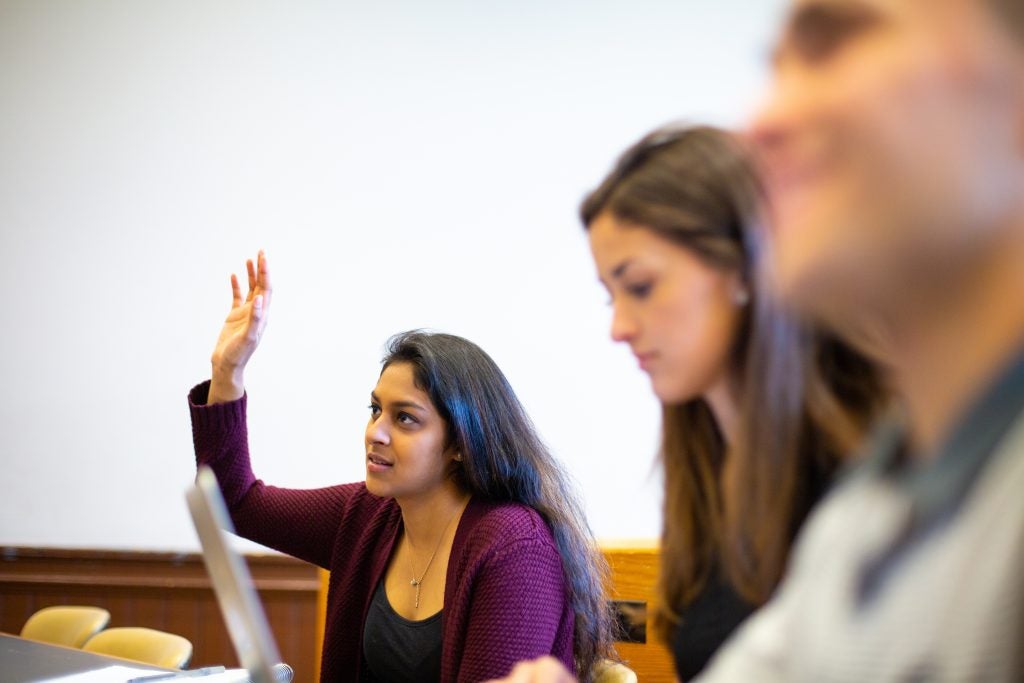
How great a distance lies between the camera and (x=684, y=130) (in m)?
1.13

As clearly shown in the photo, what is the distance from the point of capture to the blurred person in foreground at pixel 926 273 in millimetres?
381

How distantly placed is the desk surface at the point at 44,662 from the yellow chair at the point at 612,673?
859 mm

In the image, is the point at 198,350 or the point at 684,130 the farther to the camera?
the point at 198,350

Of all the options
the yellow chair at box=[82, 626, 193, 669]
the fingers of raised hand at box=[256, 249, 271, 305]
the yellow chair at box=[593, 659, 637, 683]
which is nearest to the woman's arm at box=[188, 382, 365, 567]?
the fingers of raised hand at box=[256, 249, 271, 305]

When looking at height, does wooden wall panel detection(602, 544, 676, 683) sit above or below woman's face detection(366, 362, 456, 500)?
below

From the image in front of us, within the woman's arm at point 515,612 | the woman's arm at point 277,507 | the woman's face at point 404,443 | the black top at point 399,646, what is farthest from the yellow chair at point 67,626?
the woman's arm at point 515,612

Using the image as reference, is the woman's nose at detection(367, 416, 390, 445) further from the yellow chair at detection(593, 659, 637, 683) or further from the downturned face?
Answer: the downturned face

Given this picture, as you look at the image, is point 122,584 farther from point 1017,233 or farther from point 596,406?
point 1017,233

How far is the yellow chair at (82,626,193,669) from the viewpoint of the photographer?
245cm

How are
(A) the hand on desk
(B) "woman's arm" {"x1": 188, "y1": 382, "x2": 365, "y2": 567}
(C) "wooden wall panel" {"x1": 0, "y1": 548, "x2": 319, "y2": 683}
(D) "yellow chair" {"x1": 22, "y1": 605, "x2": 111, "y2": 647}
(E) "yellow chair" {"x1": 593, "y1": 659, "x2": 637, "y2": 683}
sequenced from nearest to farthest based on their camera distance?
(A) the hand on desk, (E) "yellow chair" {"x1": 593, "y1": 659, "x2": 637, "y2": 683}, (B) "woman's arm" {"x1": 188, "y1": 382, "x2": 365, "y2": 567}, (D) "yellow chair" {"x1": 22, "y1": 605, "x2": 111, "y2": 647}, (C) "wooden wall panel" {"x1": 0, "y1": 548, "x2": 319, "y2": 683}

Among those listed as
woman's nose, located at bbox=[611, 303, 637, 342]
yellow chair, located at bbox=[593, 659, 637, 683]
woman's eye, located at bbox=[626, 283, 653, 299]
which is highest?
woman's eye, located at bbox=[626, 283, 653, 299]

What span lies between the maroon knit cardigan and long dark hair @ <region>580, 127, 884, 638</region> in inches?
22.6

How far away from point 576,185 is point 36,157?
2144 mm

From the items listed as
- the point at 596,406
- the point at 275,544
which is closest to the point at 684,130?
the point at 275,544
